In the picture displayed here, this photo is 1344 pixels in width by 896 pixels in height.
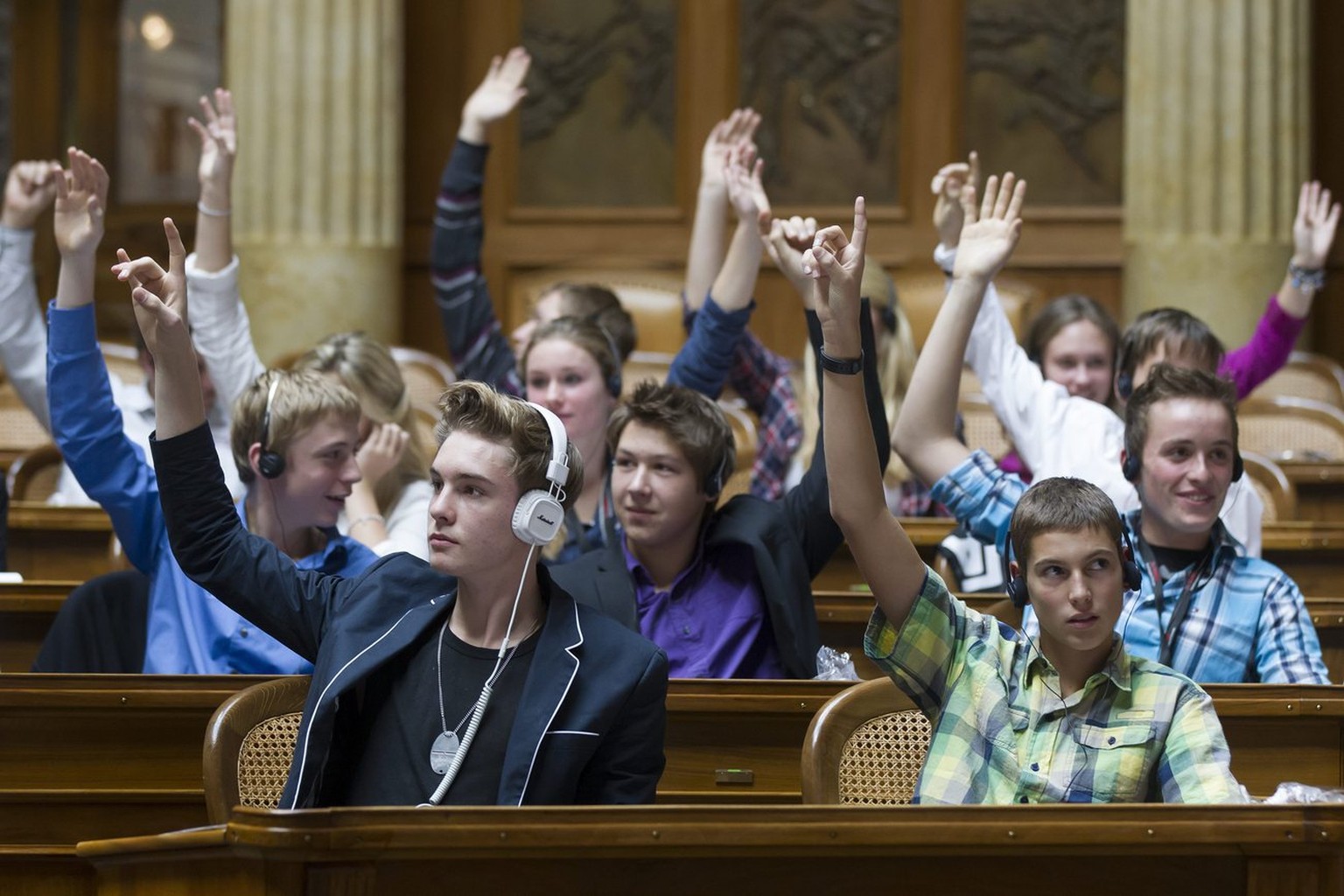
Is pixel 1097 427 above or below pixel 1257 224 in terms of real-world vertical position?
below

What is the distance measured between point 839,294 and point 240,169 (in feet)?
15.5

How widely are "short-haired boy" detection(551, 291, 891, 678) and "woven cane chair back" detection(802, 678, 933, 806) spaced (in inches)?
19.0

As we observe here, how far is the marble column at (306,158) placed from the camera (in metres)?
6.47

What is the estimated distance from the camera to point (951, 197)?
11.8ft

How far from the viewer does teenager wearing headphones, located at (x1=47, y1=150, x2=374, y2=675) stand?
2863 millimetres

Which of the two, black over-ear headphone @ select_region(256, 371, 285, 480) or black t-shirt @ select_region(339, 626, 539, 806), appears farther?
black over-ear headphone @ select_region(256, 371, 285, 480)

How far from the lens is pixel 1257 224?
252 inches

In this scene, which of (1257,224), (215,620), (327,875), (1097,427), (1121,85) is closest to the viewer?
(327,875)

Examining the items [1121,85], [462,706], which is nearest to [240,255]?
[1121,85]

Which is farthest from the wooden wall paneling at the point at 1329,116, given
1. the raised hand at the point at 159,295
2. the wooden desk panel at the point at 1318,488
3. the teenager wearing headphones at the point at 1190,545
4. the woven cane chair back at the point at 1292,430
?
the raised hand at the point at 159,295

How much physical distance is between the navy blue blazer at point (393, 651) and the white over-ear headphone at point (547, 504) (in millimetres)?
99

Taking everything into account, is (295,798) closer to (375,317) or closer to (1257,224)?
(375,317)

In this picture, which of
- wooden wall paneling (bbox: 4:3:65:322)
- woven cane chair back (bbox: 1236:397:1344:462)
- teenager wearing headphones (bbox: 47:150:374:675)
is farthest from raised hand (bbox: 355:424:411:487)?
wooden wall paneling (bbox: 4:3:65:322)

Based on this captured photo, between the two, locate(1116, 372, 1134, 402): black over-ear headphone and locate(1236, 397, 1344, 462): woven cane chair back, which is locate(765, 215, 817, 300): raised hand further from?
locate(1236, 397, 1344, 462): woven cane chair back
